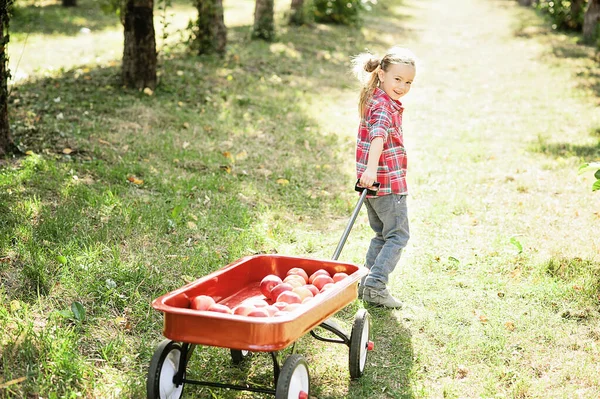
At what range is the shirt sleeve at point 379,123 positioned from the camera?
4.43 metres

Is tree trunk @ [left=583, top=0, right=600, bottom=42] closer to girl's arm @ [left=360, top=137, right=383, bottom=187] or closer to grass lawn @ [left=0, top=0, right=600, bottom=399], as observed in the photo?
grass lawn @ [left=0, top=0, right=600, bottom=399]

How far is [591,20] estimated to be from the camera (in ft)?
56.7

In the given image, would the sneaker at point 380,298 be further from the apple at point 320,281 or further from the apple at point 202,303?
the apple at point 202,303

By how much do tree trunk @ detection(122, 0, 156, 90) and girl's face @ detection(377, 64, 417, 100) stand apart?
5.29m

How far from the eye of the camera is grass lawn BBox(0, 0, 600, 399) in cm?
394

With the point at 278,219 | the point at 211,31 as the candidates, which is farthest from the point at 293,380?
the point at 211,31

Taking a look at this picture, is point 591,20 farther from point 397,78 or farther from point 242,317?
point 242,317

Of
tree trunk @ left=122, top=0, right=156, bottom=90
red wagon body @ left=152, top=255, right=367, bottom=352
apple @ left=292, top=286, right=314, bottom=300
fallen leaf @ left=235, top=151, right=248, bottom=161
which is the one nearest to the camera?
red wagon body @ left=152, top=255, right=367, bottom=352

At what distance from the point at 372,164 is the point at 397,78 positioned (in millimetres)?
578

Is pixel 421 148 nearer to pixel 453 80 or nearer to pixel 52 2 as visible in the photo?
pixel 453 80

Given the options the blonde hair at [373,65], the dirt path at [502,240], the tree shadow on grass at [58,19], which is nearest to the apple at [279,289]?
the dirt path at [502,240]

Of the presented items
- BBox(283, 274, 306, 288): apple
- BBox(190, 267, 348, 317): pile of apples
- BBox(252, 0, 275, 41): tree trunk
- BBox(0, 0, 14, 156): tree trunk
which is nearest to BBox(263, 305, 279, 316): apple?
BBox(190, 267, 348, 317): pile of apples

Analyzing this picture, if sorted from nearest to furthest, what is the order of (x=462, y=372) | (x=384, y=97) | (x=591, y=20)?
(x=462, y=372)
(x=384, y=97)
(x=591, y=20)

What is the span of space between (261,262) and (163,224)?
1.78m
